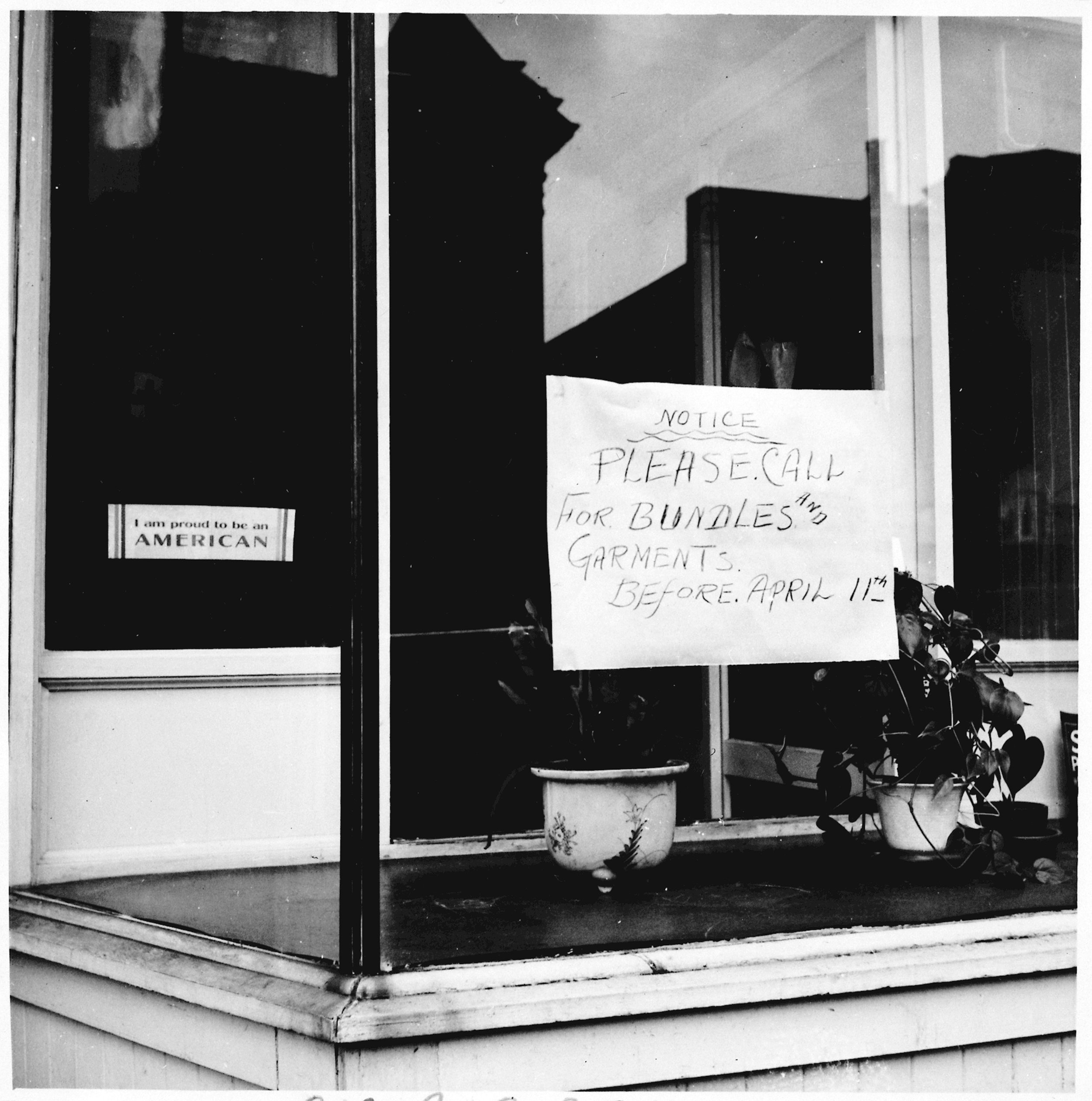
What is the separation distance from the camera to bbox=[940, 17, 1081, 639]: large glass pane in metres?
2.29

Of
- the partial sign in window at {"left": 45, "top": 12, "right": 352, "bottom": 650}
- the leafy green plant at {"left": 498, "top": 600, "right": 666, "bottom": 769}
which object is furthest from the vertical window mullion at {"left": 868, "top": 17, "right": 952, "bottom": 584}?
the partial sign in window at {"left": 45, "top": 12, "right": 352, "bottom": 650}

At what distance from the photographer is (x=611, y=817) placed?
1.70 metres

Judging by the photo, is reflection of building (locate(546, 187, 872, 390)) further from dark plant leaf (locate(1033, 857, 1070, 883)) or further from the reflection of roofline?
dark plant leaf (locate(1033, 857, 1070, 883))

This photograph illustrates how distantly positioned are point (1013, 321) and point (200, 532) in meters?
1.64

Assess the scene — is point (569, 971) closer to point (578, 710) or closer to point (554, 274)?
point (578, 710)

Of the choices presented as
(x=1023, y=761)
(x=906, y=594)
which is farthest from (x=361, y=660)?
(x=1023, y=761)

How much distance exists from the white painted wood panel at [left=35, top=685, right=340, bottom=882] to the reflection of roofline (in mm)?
1127

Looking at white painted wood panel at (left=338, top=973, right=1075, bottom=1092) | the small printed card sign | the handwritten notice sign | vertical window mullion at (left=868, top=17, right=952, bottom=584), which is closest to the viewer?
white painted wood panel at (left=338, top=973, right=1075, bottom=1092)

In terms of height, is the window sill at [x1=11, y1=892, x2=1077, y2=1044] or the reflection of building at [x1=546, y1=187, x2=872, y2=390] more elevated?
the reflection of building at [x1=546, y1=187, x2=872, y2=390]

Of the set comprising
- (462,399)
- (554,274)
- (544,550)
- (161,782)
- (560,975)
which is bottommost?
(560,975)

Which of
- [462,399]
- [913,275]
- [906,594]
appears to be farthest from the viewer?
[913,275]

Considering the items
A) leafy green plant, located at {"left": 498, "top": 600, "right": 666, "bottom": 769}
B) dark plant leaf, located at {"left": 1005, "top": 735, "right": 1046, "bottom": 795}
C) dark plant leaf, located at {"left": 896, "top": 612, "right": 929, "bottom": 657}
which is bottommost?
dark plant leaf, located at {"left": 1005, "top": 735, "right": 1046, "bottom": 795}

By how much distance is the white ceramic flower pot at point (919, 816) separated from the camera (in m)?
1.75

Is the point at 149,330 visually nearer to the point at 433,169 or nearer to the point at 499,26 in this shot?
the point at 433,169
